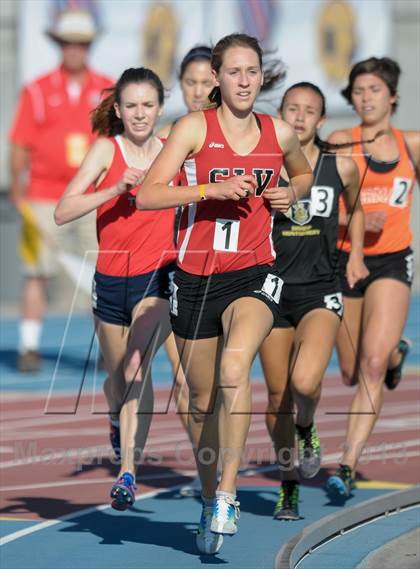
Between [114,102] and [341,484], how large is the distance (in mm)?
2614

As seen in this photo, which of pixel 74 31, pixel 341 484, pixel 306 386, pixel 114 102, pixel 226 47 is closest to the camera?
pixel 226 47

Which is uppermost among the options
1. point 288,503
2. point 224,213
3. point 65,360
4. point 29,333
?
point 224,213

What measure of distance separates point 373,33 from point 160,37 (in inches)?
152

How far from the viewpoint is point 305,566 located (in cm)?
742

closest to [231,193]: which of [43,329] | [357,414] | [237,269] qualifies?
[237,269]

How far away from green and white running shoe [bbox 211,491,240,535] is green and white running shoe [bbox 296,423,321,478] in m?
1.78

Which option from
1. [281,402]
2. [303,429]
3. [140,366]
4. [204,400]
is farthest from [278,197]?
[303,429]

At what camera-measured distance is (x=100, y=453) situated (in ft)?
36.3

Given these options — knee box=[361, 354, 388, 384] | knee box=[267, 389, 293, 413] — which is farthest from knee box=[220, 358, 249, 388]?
knee box=[361, 354, 388, 384]

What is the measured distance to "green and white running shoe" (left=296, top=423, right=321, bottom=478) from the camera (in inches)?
346

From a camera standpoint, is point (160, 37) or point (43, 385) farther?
point (160, 37)

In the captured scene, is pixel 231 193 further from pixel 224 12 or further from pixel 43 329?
pixel 224 12

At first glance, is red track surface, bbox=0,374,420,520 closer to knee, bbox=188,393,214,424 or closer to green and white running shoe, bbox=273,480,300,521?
green and white running shoe, bbox=273,480,300,521

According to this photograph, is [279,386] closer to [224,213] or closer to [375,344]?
[375,344]
